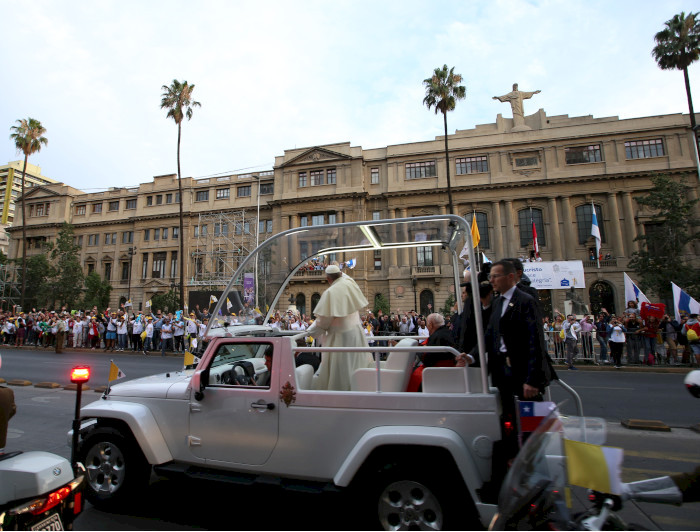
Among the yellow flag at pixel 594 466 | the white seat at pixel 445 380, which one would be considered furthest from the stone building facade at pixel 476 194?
the yellow flag at pixel 594 466

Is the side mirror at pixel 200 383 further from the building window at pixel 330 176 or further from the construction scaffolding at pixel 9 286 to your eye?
the construction scaffolding at pixel 9 286

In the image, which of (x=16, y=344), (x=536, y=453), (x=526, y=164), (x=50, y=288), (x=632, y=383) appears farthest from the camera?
(x=50, y=288)

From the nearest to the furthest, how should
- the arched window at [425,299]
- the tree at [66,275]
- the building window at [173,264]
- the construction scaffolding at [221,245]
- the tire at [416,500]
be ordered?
the tire at [416,500], the arched window at [425,299], the construction scaffolding at [221,245], the tree at [66,275], the building window at [173,264]

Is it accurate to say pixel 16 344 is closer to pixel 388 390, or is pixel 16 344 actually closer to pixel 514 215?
pixel 388 390

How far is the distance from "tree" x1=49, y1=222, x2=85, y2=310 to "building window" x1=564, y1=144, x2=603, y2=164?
60678 mm

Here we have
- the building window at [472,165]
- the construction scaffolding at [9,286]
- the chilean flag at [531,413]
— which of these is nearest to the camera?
the chilean flag at [531,413]

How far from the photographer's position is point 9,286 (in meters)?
48.8

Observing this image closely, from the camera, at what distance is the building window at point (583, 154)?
37750 mm

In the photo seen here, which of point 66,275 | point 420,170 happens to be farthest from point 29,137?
point 420,170

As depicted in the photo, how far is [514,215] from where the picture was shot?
1545 inches

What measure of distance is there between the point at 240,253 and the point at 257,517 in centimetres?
4157

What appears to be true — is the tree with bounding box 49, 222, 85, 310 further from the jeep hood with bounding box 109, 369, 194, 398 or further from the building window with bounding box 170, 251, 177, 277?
the jeep hood with bounding box 109, 369, 194, 398

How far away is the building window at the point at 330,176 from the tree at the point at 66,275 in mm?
35651

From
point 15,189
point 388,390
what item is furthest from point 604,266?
point 15,189
